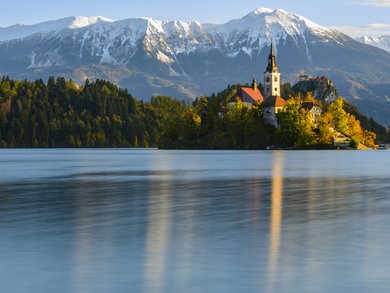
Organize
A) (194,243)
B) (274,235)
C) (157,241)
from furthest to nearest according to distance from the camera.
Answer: (274,235)
(157,241)
(194,243)

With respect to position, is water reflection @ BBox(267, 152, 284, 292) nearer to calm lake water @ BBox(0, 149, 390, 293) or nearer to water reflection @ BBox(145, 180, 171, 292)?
calm lake water @ BBox(0, 149, 390, 293)

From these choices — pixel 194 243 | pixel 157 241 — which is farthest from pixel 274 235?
pixel 157 241

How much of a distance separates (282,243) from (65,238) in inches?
347

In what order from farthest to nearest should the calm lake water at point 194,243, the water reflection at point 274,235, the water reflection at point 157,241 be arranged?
the water reflection at point 274,235
the water reflection at point 157,241
the calm lake water at point 194,243

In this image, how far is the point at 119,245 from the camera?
2756 centimetres

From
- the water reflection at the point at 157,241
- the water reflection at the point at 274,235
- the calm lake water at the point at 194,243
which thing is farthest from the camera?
the water reflection at the point at 274,235

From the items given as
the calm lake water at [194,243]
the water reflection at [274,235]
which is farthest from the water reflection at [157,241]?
the water reflection at [274,235]

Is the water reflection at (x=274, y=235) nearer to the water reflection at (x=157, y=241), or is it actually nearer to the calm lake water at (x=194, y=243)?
the calm lake water at (x=194, y=243)

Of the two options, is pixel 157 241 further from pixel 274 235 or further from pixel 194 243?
pixel 274 235

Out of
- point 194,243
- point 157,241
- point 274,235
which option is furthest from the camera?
point 274,235

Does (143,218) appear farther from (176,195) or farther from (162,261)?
(176,195)

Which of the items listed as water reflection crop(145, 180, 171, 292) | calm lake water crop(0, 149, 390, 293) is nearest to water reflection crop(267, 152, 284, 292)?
calm lake water crop(0, 149, 390, 293)

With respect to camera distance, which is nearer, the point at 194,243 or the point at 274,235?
the point at 194,243

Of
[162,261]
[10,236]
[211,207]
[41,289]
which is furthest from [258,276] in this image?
[211,207]
